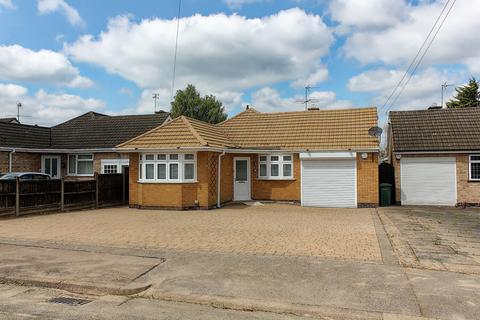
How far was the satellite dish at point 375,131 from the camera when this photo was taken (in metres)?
18.5

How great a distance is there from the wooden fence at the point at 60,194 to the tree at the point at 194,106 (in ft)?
99.3

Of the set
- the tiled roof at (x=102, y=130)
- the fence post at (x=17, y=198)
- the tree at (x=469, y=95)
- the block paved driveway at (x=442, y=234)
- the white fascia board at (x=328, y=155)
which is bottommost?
the block paved driveway at (x=442, y=234)

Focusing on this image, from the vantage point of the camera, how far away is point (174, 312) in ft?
17.8

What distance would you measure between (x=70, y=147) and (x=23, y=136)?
275 centimetres

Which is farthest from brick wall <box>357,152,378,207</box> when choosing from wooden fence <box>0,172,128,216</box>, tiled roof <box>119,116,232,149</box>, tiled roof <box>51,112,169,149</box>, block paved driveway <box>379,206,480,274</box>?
tiled roof <box>51,112,169,149</box>

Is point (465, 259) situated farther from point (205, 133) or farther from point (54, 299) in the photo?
point (205, 133)

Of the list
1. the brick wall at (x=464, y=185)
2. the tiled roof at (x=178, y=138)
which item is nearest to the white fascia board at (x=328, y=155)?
the tiled roof at (x=178, y=138)

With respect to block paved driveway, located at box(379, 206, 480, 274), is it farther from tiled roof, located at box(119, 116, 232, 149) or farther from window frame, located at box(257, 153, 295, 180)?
tiled roof, located at box(119, 116, 232, 149)

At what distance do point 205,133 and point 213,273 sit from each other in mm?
12327

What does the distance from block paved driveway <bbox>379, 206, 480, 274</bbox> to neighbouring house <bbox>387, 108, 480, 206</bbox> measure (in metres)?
1.26

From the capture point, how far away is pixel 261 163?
20109mm

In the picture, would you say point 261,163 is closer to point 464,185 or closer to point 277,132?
point 277,132

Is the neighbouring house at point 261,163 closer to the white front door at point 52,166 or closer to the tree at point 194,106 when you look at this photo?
the white front door at point 52,166

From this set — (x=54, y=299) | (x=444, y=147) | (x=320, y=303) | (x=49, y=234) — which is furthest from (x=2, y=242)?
(x=444, y=147)
